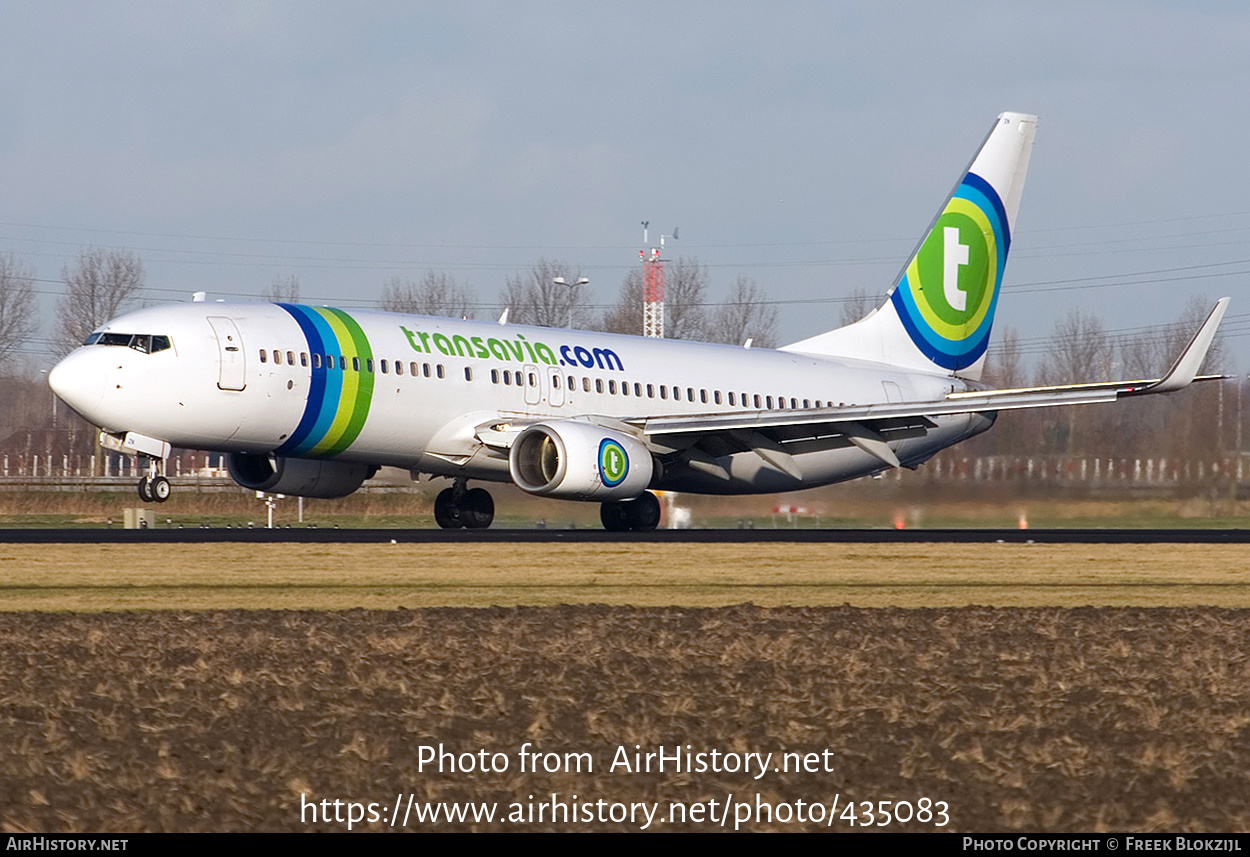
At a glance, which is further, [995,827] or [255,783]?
[255,783]

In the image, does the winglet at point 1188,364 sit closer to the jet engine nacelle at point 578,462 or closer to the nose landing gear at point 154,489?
the jet engine nacelle at point 578,462

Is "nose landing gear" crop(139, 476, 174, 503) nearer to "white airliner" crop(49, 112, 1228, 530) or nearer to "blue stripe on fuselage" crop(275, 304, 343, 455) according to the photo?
"white airliner" crop(49, 112, 1228, 530)

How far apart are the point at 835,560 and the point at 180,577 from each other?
8224 mm

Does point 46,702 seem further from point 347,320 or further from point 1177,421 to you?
point 1177,421

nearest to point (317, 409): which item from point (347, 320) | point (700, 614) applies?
point (347, 320)

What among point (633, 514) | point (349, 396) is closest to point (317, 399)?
point (349, 396)

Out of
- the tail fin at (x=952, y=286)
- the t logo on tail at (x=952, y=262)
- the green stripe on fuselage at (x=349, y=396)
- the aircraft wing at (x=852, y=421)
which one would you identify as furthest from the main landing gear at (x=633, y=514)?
the t logo on tail at (x=952, y=262)

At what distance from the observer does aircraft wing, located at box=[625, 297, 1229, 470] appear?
29.3m

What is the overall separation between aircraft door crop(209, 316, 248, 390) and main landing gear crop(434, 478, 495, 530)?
19.0 ft

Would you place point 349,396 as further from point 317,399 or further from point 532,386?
point 532,386

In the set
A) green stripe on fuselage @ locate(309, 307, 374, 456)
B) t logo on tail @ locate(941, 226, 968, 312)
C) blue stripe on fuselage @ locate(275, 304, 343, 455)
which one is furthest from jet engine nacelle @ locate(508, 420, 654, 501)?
t logo on tail @ locate(941, 226, 968, 312)

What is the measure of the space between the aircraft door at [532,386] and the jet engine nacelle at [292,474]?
2.91m

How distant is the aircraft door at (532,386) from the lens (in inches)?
1174

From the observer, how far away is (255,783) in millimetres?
8047
